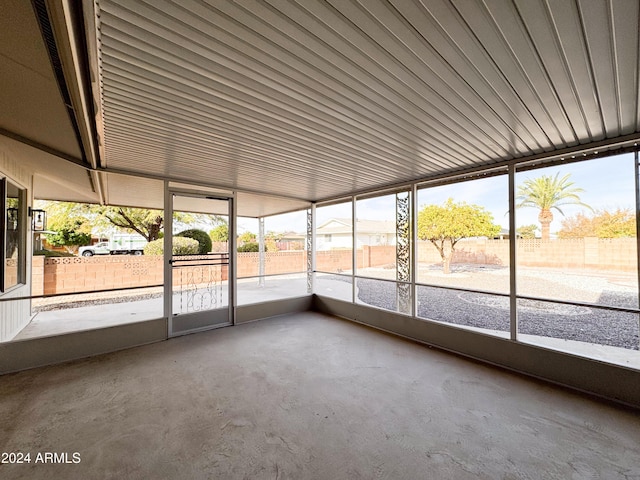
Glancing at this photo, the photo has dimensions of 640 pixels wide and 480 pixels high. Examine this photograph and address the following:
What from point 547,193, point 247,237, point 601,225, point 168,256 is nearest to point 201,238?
point 168,256

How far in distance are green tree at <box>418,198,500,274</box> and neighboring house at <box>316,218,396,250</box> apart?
3.16m

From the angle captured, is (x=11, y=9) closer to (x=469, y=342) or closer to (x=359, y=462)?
(x=359, y=462)

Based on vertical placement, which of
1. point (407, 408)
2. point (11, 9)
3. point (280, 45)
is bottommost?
point (407, 408)

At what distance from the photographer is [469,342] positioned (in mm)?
3674

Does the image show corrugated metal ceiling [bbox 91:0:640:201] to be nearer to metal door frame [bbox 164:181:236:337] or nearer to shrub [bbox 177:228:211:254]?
metal door frame [bbox 164:181:236:337]

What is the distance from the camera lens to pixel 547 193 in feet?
22.1

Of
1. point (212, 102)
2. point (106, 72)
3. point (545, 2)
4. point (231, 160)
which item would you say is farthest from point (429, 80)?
point (231, 160)

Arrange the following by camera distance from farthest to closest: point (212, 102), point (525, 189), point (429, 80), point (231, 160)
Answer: point (525, 189)
point (231, 160)
point (212, 102)
point (429, 80)

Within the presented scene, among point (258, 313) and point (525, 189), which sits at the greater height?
point (525, 189)

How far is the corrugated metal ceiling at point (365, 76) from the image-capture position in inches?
50.5

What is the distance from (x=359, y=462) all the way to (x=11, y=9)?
302 centimetres

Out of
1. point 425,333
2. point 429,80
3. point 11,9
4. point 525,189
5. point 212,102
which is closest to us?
point 11,9

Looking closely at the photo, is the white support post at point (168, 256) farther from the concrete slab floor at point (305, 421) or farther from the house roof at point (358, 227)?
the house roof at point (358, 227)

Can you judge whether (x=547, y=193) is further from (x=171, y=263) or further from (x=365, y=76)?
(x=171, y=263)
